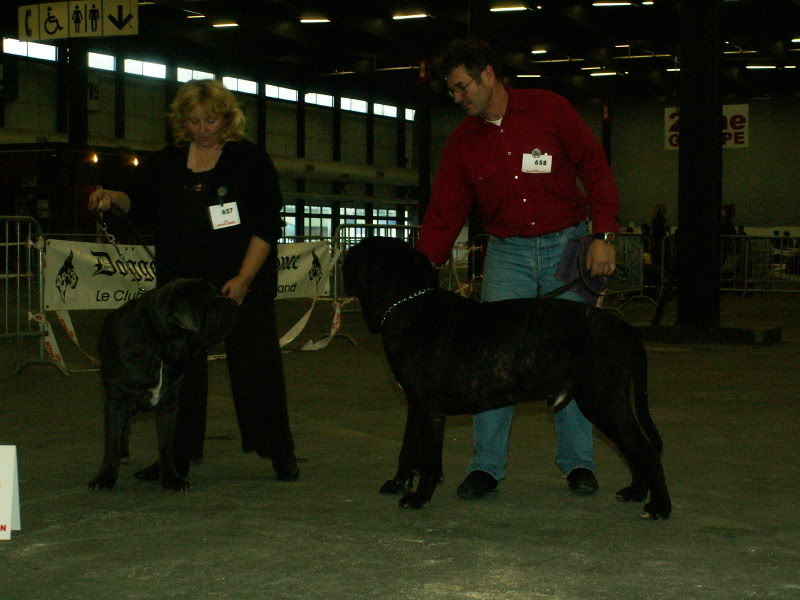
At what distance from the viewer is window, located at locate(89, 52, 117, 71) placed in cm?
3238

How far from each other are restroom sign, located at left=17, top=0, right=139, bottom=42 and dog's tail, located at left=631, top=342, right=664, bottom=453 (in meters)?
11.2

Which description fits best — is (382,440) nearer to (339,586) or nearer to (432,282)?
(432,282)

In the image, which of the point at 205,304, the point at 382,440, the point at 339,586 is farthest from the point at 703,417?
the point at 339,586

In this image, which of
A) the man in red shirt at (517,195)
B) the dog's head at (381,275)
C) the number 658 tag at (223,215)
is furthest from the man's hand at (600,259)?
the number 658 tag at (223,215)

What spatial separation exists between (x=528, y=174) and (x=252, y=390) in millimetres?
1489

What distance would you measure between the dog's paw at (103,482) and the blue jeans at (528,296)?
4.72 ft

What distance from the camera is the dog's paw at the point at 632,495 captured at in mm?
4441

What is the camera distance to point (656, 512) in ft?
13.7

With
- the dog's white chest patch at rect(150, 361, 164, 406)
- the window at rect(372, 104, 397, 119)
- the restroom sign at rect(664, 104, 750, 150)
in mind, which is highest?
the window at rect(372, 104, 397, 119)

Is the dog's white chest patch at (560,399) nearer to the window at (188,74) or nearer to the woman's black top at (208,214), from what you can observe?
the woman's black top at (208,214)

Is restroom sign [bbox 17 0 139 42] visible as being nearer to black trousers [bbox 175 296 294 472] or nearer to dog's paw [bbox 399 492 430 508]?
black trousers [bbox 175 296 294 472]

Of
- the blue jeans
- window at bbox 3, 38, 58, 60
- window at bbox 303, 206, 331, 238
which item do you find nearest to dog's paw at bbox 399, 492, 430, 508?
the blue jeans

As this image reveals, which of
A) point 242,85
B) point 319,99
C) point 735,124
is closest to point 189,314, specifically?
point 735,124

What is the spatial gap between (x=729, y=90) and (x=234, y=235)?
3739 centimetres
